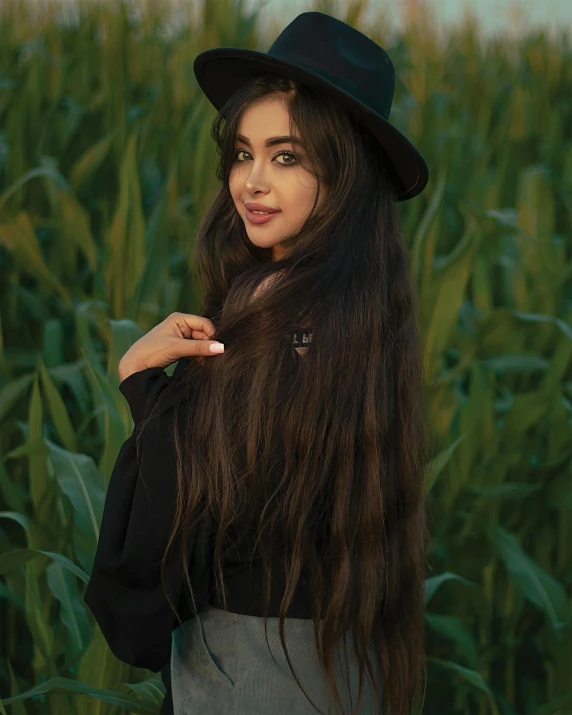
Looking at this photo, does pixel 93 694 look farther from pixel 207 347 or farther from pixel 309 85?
pixel 309 85

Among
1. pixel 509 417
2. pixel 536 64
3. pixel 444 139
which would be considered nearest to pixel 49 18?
pixel 444 139

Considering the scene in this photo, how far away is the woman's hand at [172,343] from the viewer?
1115 mm

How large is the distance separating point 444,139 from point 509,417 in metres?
1.15

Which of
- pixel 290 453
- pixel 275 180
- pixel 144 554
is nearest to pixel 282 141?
pixel 275 180

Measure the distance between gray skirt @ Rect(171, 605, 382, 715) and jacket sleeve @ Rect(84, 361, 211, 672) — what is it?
0.03m

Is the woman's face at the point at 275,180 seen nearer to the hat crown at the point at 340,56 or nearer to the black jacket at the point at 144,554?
the hat crown at the point at 340,56

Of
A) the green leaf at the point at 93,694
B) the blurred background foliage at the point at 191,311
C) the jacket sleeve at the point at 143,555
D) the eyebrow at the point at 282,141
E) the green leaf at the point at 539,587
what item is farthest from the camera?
the green leaf at the point at 539,587

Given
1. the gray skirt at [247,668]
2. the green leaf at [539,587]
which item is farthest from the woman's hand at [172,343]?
the green leaf at [539,587]

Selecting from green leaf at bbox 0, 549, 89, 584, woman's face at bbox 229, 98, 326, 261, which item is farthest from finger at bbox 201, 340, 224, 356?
green leaf at bbox 0, 549, 89, 584

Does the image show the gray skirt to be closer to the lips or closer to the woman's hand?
the woman's hand

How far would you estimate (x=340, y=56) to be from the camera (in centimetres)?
120

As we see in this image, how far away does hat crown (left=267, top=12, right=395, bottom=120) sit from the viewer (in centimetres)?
120

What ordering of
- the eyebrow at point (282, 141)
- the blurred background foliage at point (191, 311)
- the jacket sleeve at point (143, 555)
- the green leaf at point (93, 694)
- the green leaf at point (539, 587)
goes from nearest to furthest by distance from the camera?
1. the jacket sleeve at point (143, 555)
2. the eyebrow at point (282, 141)
3. the green leaf at point (93, 694)
4. the blurred background foliage at point (191, 311)
5. the green leaf at point (539, 587)

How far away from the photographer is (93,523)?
5.16 feet
